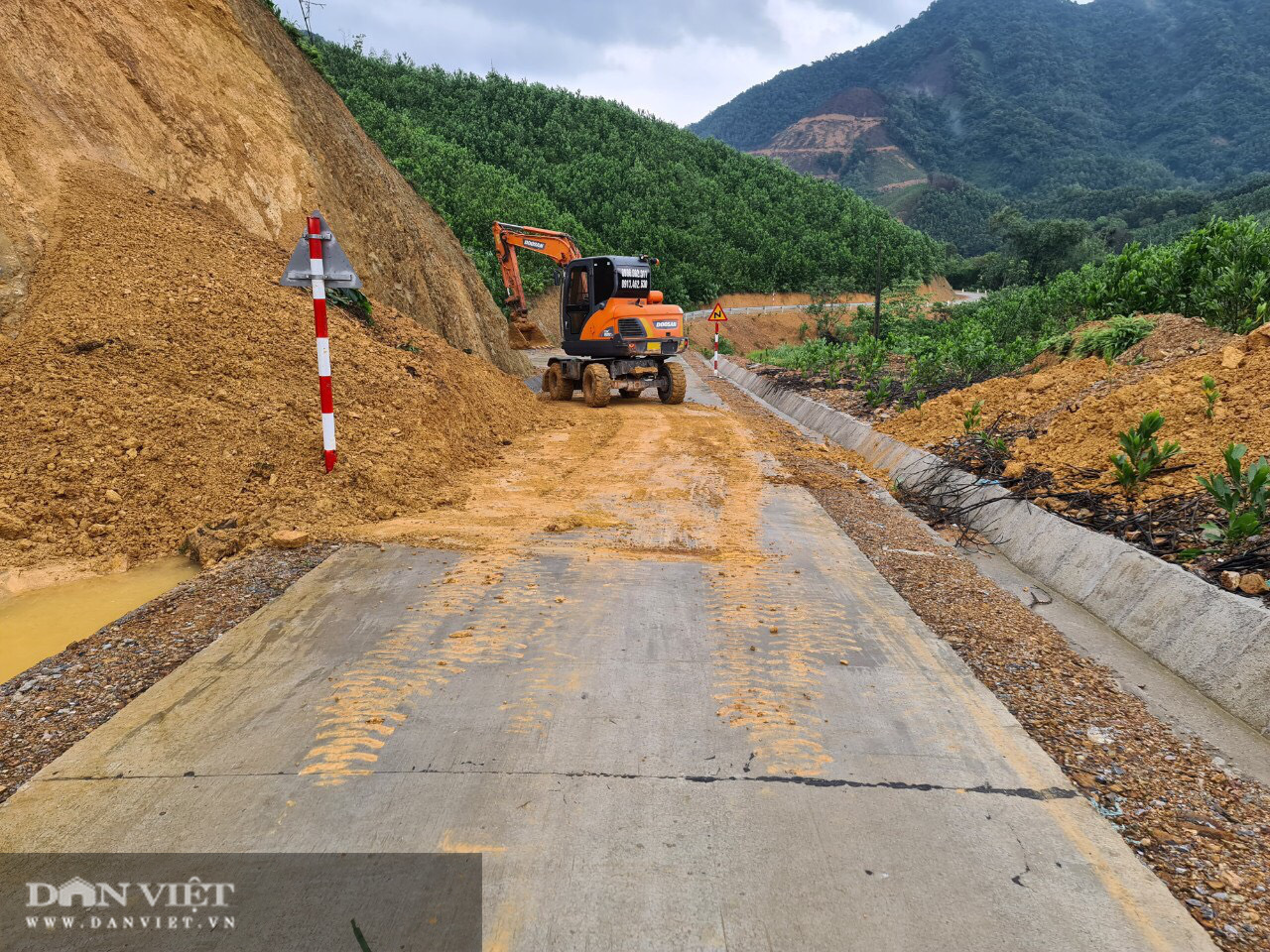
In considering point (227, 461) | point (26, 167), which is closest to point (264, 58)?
point (26, 167)

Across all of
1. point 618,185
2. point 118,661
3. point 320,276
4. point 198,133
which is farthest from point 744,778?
point 618,185

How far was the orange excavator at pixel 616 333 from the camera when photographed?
1448 centimetres

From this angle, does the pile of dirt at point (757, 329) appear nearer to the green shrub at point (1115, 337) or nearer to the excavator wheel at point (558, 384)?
the excavator wheel at point (558, 384)

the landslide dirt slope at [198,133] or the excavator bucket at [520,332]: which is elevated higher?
the landslide dirt slope at [198,133]

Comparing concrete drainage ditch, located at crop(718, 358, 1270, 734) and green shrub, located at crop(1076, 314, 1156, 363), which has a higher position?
green shrub, located at crop(1076, 314, 1156, 363)

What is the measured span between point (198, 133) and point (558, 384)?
784 cm

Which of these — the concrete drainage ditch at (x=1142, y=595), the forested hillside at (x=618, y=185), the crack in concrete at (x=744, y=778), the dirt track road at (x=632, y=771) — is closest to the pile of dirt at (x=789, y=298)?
the forested hillside at (x=618, y=185)

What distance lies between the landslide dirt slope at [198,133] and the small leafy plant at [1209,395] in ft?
36.6

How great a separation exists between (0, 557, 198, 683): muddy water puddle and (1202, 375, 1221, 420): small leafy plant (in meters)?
8.66

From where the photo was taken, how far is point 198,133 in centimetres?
1020

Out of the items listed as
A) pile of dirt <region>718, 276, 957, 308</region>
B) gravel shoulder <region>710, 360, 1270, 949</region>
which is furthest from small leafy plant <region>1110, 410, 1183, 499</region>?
pile of dirt <region>718, 276, 957, 308</region>

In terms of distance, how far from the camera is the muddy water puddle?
421cm

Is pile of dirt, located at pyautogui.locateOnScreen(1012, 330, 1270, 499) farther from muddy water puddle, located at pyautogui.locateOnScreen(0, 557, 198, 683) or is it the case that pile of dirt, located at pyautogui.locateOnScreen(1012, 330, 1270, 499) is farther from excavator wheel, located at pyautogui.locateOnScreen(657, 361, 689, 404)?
excavator wheel, located at pyautogui.locateOnScreen(657, 361, 689, 404)

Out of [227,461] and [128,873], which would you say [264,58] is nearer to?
[227,461]
